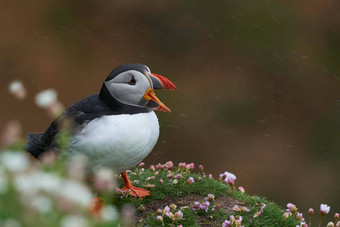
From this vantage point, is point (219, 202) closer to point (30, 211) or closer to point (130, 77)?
point (130, 77)

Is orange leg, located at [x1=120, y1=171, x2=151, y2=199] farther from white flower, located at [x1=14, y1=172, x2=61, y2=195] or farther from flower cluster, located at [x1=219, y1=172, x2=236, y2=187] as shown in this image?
white flower, located at [x1=14, y1=172, x2=61, y2=195]

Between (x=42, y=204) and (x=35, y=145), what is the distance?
3.02 metres

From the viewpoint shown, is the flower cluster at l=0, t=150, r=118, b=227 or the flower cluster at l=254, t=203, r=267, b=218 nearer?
the flower cluster at l=0, t=150, r=118, b=227

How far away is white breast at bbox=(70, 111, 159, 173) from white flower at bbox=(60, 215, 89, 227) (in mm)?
2280

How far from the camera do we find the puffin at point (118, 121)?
3.88 meters

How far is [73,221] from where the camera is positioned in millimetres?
1439

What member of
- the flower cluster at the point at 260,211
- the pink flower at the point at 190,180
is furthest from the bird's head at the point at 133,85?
the flower cluster at the point at 260,211

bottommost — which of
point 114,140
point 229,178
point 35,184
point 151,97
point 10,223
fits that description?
point 229,178

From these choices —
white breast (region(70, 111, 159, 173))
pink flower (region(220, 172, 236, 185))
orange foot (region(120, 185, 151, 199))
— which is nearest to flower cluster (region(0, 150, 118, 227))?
white breast (region(70, 111, 159, 173))

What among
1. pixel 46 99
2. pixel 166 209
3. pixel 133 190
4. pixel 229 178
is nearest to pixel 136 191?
pixel 133 190

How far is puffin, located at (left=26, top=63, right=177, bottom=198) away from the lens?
153 inches

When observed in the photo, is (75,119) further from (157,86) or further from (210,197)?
(210,197)

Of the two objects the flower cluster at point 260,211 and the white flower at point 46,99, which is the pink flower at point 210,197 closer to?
the flower cluster at point 260,211

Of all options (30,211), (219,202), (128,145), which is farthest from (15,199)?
(219,202)
